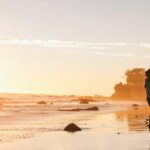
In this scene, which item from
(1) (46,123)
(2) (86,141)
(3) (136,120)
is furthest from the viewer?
(3) (136,120)

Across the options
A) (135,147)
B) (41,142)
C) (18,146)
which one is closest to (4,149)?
(18,146)

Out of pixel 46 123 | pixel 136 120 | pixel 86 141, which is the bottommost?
pixel 86 141

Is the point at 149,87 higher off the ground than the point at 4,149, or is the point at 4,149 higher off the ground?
the point at 149,87

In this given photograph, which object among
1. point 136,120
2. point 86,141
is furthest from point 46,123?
point 86,141

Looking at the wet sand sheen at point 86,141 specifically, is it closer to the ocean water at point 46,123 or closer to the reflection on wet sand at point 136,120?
the reflection on wet sand at point 136,120

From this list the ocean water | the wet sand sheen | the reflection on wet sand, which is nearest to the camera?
the wet sand sheen

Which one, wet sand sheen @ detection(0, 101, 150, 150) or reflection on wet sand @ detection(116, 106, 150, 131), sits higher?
reflection on wet sand @ detection(116, 106, 150, 131)

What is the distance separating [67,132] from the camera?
45.8 metres

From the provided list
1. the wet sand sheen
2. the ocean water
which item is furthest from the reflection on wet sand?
the wet sand sheen

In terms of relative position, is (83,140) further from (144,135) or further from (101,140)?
(144,135)

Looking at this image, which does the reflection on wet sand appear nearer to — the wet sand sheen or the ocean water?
the ocean water

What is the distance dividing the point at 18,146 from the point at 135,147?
360 inches

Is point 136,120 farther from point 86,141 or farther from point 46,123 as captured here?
point 86,141

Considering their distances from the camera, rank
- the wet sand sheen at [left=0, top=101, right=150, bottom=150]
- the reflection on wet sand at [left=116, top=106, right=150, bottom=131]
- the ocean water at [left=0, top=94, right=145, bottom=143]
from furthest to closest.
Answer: the reflection on wet sand at [left=116, top=106, right=150, bottom=131] → the ocean water at [left=0, top=94, right=145, bottom=143] → the wet sand sheen at [left=0, top=101, right=150, bottom=150]
